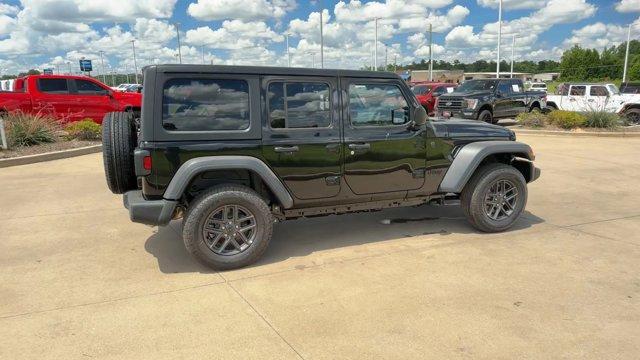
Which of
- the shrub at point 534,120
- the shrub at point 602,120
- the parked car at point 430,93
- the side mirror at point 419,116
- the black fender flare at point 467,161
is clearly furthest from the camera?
the parked car at point 430,93

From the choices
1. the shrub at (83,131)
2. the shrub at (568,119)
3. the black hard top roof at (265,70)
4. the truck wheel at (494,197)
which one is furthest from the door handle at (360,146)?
the shrub at (568,119)

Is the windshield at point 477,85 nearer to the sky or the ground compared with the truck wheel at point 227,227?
nearer to the sky

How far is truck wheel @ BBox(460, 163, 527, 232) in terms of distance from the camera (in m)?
4.92

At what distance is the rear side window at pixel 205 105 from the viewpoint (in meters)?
3.82

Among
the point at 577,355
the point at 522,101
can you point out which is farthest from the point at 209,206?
the point at 522,101

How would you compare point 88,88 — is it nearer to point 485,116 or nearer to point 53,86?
point 53,86

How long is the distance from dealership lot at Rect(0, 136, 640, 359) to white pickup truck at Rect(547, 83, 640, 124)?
41.0ft

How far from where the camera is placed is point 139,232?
5.10 metres

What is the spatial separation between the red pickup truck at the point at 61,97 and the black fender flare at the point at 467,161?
33.5 ft

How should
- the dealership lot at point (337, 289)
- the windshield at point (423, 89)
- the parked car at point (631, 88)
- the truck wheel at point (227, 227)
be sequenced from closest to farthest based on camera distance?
1. the dealership lot at point (337, 289)
2. the truck wheel at point (227, 227)
3. the parked car at point (631, 88)
4. the windshield at point (423, 89)

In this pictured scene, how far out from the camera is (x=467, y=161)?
15.8 ft

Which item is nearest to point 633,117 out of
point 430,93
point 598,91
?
point 598,91

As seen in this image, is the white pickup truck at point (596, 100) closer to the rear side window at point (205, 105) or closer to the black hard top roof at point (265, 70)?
the black hard top roof at point (265, 70)

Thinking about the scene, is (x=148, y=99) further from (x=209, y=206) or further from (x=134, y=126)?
(x=209, y=206)
